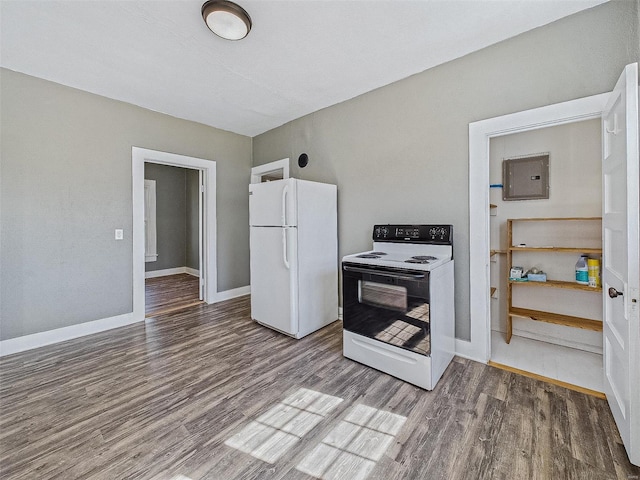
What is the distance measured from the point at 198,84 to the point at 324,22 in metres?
1.59

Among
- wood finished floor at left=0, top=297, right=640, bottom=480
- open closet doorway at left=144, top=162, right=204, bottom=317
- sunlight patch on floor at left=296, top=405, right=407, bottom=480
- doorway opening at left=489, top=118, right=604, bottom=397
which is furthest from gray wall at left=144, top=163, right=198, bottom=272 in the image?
doorway opening at left=489, top=118, right=604, bottom=397

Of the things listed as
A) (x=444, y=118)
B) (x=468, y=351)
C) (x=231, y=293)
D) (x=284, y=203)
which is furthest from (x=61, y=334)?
(x=444, y=118)

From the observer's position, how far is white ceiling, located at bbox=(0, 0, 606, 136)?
1.90 m

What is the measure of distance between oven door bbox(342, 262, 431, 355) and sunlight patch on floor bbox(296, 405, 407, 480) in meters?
0.55

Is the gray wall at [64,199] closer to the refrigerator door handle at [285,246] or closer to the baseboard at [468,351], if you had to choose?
the refrigerator door handle at [285,246]

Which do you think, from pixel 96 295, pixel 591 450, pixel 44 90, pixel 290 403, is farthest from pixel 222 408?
pixel 44 90

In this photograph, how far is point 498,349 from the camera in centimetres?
266

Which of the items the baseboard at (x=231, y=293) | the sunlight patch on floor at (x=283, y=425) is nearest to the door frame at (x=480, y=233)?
the sunlight patch on floor at (x=283, y=425)

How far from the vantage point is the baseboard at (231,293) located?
432 centimetres

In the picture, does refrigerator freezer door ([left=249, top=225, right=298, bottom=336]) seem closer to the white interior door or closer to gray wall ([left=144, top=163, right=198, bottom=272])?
the white interior door

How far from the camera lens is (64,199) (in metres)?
2.95

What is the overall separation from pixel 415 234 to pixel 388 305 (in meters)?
0.76

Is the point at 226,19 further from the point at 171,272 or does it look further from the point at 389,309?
the point at 171,272

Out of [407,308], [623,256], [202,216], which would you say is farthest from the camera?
[202,216]
